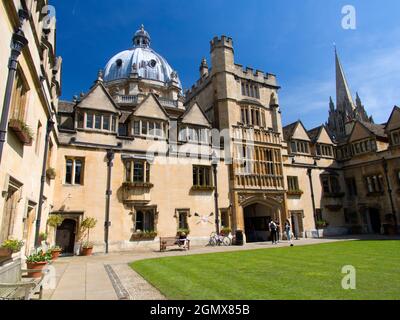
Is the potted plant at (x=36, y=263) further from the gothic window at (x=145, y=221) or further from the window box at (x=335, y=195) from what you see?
the window box at (x=335, y=195)

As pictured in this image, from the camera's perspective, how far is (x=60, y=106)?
24594 millimetres

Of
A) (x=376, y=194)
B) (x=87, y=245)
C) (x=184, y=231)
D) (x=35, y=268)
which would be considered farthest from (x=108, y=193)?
(x=376, y=194)

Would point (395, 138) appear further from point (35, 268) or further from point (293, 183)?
point (35, 268)

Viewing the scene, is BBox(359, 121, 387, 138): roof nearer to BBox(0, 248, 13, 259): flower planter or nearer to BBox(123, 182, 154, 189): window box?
BBox(123, 182, 154, 189): window box

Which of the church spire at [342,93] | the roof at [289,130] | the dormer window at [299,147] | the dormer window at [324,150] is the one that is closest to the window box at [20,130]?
the dormer window at [299,147]

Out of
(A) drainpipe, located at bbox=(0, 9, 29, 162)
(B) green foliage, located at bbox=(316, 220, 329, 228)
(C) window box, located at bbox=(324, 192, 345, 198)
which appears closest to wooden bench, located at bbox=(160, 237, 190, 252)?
(A) drainpipe, located at bbox=(0, 9, 29, 162)

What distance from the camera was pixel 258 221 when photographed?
32938 millimetres

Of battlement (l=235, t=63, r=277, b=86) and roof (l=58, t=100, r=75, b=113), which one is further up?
battlement (l=235, t=63, r=277, b=86)

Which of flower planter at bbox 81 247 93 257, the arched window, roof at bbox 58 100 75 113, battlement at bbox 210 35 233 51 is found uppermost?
battlement at bbox 210 35 233 51

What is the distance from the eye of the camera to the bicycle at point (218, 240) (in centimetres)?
2506

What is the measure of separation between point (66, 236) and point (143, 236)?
224 inches

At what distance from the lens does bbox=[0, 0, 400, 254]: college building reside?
1162 cm

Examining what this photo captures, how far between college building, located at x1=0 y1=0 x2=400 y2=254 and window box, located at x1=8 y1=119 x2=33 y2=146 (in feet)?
0.12
